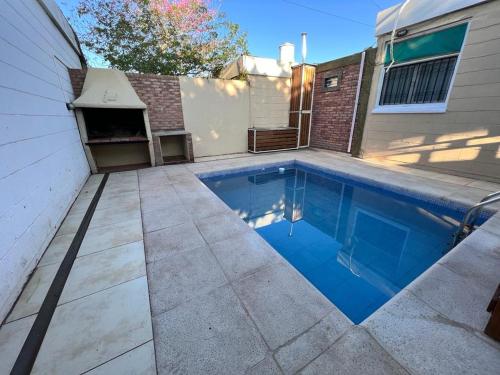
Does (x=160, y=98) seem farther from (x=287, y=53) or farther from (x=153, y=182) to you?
(x=287, y=53)

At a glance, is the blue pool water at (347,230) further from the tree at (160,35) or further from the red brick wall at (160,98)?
the tree at (160,35)

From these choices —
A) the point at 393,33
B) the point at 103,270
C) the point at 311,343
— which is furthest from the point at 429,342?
the point at 393,33

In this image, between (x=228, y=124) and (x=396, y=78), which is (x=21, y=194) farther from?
(x=396, y=78)

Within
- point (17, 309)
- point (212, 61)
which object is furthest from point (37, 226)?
point (212, 61)

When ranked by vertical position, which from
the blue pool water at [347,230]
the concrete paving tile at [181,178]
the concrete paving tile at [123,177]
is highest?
the concrete paving tile at [181,178]

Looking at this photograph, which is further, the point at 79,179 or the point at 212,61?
the point at 212,61

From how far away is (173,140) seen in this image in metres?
6.39

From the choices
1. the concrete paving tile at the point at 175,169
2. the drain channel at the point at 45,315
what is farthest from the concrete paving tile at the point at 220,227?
the concrete paving tile at the point at 175,169

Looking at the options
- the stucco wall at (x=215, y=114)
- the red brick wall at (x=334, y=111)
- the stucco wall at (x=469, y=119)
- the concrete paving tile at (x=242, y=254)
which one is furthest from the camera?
the red brick wall at (x=334, y=111)

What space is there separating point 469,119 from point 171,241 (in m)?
5.95

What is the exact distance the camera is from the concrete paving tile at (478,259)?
1.75m

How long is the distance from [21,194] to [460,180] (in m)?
6.90

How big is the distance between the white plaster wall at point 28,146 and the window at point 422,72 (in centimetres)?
696

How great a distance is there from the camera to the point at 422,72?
4797 millimetres
